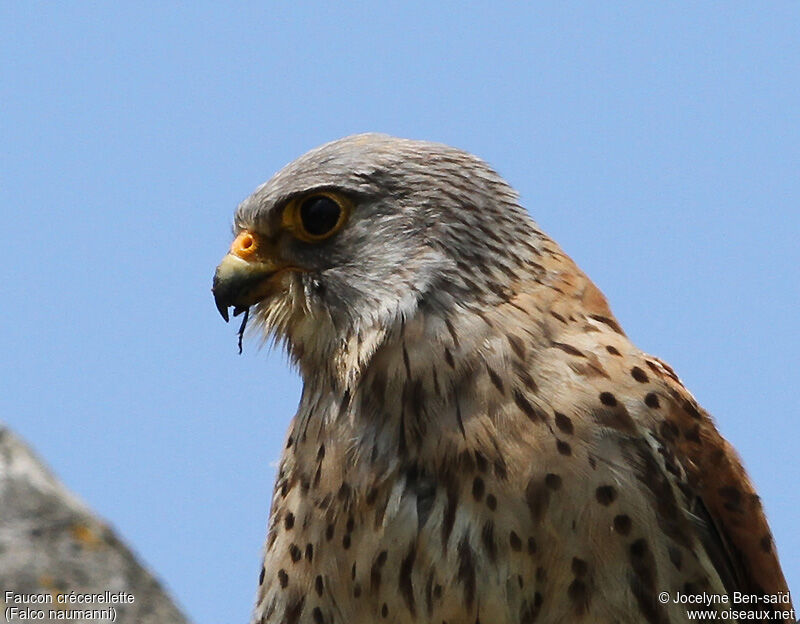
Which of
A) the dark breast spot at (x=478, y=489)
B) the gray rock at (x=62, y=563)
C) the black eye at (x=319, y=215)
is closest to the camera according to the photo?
the gray rock at (x=62, y=563)

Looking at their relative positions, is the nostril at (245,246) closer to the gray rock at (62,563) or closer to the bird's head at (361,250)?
the bird's head at (361,250)

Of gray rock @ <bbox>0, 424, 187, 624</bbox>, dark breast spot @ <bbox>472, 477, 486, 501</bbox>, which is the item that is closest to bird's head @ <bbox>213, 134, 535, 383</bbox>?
dark breast spot @ <bbox>472, 477, 486, 501</bbox>

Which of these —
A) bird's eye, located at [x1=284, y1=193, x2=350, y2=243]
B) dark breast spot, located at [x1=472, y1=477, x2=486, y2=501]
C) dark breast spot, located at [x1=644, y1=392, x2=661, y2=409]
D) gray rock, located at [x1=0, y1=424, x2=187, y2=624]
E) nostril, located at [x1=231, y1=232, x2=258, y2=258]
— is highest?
bird's eye, located at [x1=284, y1=193, x2=350, y2=243]

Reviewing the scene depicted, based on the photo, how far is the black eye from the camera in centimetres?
453

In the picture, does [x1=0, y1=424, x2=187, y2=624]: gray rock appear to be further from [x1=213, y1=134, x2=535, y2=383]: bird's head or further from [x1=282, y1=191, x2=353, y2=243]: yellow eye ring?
[x1=282, y1=191, x2=353, y2=243]: yellow eye ring

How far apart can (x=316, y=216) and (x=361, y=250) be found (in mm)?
191

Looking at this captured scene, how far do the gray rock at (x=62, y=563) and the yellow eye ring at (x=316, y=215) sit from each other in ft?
3.64

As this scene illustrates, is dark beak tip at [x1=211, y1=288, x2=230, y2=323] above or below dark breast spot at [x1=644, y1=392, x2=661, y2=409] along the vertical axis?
above

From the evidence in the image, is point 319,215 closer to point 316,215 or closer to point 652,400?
point 316,215

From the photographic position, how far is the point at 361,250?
14.7 feet

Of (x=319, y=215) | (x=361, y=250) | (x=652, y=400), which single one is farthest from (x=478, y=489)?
(x=319, y=215)

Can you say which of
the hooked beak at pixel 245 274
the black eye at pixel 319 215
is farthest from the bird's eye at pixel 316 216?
the hooked beak at pixel 245 274

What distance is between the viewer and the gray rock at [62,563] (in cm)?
406

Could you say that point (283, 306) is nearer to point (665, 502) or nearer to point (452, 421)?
point (452, 421)
